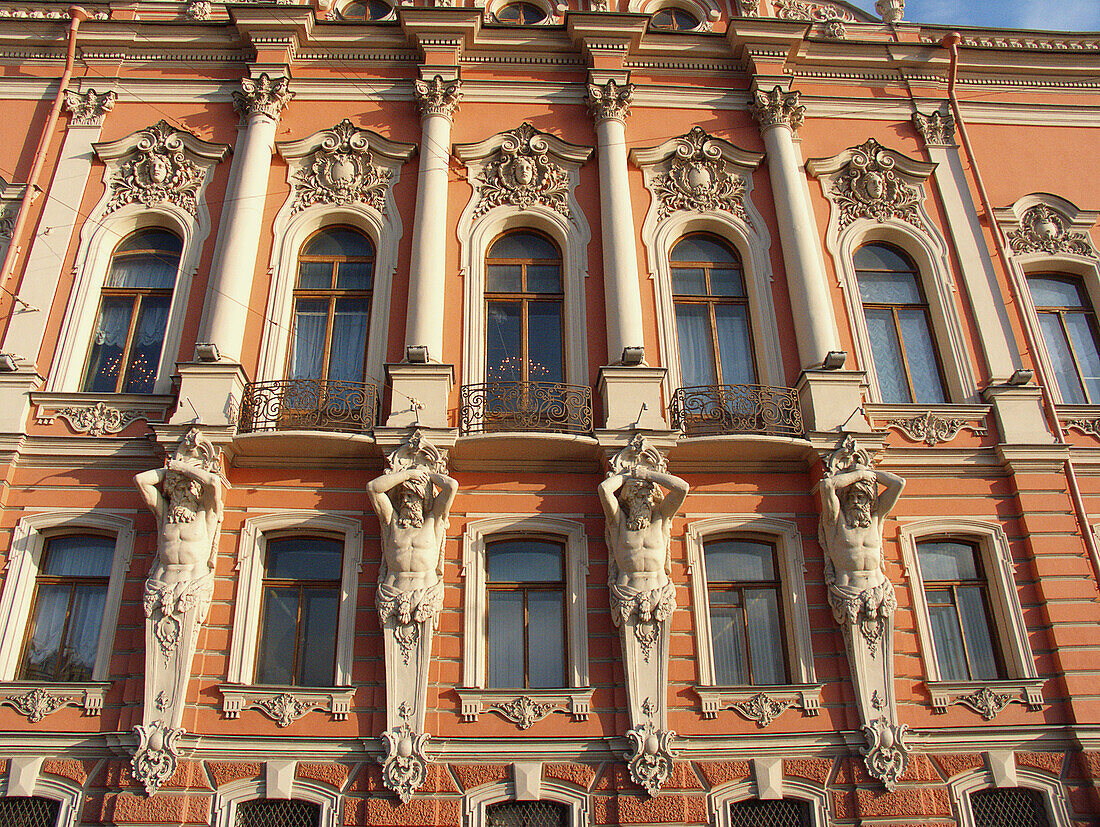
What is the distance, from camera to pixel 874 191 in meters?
13.2

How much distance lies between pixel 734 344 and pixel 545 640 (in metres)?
4.96

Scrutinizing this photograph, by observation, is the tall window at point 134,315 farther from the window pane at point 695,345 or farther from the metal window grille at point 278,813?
the window pane at point 695,345

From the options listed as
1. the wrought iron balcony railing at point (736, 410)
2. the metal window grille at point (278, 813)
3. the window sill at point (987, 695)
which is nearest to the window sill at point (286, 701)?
the metal window grille at point (278, 813)

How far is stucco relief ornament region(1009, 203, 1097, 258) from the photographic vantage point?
43.2 ft

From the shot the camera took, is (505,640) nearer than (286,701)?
No

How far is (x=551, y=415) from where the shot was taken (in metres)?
10.9

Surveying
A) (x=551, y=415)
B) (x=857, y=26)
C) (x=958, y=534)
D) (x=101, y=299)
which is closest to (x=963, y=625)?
(x=958, y=534)

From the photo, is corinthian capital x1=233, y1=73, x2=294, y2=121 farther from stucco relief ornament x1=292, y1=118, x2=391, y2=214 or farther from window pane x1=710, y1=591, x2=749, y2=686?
window pane x1=710, y1=591, x2=749, y2=686

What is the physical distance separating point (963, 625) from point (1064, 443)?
9.14ft

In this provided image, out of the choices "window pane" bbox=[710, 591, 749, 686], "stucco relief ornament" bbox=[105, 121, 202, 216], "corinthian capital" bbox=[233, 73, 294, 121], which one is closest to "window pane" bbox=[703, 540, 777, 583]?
"window pane" bbox=[710, 591, 749, 686]

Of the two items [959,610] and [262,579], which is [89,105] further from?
[959,610]

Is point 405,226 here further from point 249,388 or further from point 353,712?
point 353,712

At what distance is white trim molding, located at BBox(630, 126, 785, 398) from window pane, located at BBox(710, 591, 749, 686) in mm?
3129

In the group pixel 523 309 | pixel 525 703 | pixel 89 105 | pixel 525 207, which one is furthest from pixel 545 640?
pixel 89 105
